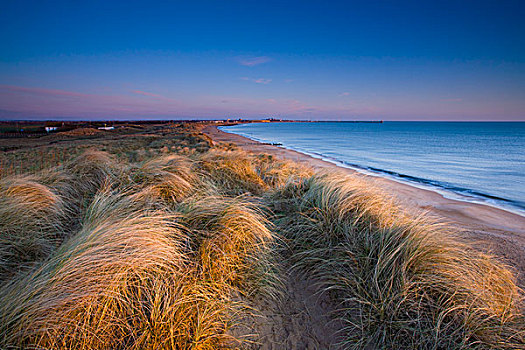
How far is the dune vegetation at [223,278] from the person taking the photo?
1.75m

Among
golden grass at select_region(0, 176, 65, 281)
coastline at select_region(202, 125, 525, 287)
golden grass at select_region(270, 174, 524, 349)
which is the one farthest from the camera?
coastline at select_region(202, 125, 525, 287)

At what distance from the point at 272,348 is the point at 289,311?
429 millimetres

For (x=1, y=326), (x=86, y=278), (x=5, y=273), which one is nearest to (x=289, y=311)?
(x=86, y=278)

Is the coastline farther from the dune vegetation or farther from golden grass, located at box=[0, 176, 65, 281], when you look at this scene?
golden grass, located at box=[0, 176, 65, 281]

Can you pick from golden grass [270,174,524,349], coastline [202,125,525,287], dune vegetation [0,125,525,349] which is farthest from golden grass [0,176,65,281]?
coastline [202,125,525,287]

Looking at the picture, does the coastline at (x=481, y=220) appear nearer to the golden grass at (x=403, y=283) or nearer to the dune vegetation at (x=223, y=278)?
the golden grass at (x=403, y=283)

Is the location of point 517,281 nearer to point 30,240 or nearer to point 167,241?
point 167,241

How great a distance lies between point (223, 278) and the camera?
245 cm

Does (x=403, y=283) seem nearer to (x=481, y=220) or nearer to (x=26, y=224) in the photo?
(x=26, y=224)

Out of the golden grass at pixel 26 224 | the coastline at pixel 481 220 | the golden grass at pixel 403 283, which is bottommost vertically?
the coastline at pixel 481 220

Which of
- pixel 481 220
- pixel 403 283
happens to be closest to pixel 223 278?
pixel 403 283

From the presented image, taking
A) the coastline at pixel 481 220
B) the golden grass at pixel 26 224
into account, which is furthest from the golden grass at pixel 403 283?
the golden grass at pixel 26 224

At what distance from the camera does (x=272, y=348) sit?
207 cm

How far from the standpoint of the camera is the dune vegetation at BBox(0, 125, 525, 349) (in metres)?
1.75
